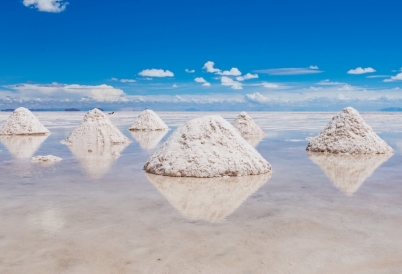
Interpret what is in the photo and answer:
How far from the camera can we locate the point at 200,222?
198 inches

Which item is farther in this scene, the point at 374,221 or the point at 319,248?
the point at 374,221

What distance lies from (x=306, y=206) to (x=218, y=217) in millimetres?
1406

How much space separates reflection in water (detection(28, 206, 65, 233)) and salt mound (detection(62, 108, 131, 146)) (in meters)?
9.90

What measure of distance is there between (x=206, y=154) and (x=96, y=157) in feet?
14.2

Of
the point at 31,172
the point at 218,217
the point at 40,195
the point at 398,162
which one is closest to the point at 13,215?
the point at 40,195

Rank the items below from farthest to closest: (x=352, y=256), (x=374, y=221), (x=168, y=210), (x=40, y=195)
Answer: (x=40, y=195) → (x=168, y=210) → (x=374, y=221) → (x=352, y=256)

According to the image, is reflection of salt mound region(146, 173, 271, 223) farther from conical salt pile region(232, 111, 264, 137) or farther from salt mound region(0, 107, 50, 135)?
salt mound region(0, 107, 50, 135)

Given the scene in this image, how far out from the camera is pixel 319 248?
163 inches

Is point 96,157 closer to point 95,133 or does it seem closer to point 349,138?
point 95,133

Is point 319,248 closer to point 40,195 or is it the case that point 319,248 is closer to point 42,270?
point 42,270

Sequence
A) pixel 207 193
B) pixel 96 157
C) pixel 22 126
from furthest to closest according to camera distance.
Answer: pixel 22 126 → pixel 96 157 → pixel 207 193

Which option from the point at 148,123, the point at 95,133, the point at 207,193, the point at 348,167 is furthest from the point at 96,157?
the point at 148,123

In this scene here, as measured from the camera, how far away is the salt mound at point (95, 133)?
15.5 metres

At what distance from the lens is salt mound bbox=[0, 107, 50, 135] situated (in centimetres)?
2064
